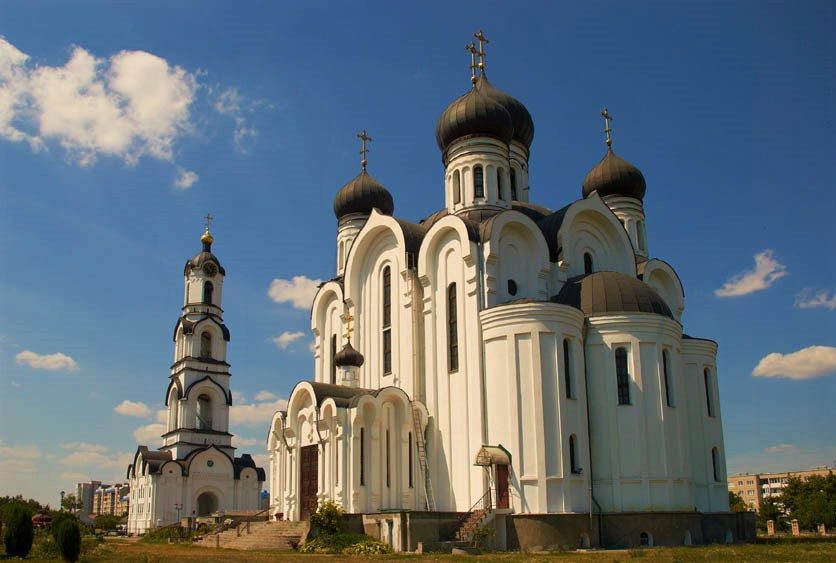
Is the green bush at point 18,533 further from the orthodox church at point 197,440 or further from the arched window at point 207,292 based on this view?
the arched window at point 207,292

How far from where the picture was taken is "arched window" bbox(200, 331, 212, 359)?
45.1 metres

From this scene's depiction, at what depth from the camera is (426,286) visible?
1043 inches

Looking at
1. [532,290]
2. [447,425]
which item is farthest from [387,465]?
[532,290]

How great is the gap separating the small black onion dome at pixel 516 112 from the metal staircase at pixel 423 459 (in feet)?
42.6

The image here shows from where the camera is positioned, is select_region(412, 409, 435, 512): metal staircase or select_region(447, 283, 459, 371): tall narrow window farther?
select_region(447, 283, 459, 371): tall narrow window

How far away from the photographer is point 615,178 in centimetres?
3381

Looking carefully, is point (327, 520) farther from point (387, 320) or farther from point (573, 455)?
point (387, 320)

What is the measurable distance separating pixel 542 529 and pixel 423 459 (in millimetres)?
4547

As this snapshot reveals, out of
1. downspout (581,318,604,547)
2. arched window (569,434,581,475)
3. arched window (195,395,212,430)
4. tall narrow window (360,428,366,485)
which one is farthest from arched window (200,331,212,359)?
arched window (569,434,581,475)

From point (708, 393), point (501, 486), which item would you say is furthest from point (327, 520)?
point (708, 393)

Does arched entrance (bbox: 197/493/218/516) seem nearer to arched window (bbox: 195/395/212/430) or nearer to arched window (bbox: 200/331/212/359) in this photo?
arched window (bbox: 195/395/212/430)

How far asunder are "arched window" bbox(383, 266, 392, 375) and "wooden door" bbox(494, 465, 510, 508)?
638 cm

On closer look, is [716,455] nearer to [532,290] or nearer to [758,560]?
[532,290]

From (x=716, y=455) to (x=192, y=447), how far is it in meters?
27.6
